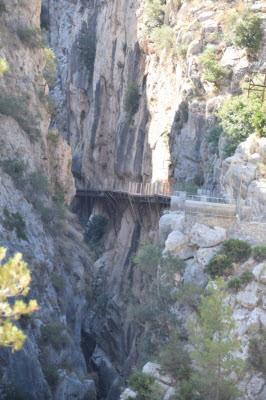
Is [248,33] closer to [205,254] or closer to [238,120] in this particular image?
[238,120]

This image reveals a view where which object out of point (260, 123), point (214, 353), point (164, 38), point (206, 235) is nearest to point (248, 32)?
point (260, 123)

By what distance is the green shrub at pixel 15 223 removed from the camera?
2789 cm

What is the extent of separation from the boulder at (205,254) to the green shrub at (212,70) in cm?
1309

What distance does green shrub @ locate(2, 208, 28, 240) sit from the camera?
27891 mm

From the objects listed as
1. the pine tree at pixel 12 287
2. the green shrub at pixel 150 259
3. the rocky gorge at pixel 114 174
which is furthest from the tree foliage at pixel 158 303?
the pine tree at pixel 12 287

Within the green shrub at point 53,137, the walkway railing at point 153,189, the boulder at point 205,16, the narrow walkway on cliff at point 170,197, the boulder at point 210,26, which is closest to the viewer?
the narrow walkway on cliff at point 170,197

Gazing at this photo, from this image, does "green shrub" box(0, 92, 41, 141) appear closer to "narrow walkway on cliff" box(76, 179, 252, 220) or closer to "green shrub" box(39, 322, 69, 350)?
"narrow walkway on cliff" box(76, 179, 252, 220)

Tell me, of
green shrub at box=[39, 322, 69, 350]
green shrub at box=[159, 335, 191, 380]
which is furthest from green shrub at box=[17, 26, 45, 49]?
green shrub at box=[159, 335, 191, 380]

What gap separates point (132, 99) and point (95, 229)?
9945mm

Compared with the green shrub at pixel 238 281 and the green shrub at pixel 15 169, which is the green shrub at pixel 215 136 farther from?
the green shrub at pixel 238 281

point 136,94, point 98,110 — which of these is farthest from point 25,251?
point 98,110

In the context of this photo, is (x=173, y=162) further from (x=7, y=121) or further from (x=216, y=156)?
(x=7, y=121)

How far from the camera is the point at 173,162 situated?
40344 millimetres

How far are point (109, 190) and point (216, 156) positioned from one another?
46.9 ft
